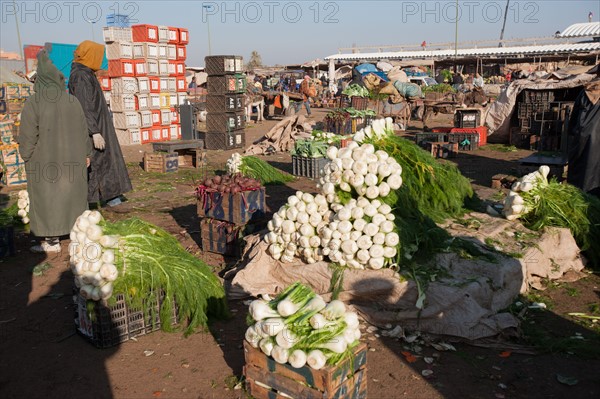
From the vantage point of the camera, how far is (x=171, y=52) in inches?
649

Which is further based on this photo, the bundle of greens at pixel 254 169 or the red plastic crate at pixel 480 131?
the red plastic crate at pixel 480 131

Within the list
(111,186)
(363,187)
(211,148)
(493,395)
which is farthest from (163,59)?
(493,395)

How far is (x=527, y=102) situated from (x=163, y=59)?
1068cm

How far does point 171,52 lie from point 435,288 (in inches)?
548

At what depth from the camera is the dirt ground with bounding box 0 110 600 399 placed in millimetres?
3791

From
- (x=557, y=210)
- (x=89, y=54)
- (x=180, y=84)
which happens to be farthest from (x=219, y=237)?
(x=180, y=84)

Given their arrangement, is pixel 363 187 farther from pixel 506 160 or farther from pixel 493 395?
pixel 506 160

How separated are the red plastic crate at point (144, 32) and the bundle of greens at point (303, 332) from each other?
13872 mm

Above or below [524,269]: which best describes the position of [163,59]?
above

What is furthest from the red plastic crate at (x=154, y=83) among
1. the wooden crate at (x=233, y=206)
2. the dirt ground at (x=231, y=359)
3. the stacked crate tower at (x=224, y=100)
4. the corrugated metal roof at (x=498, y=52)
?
the corrugated metal roof at (x=498, y=52)

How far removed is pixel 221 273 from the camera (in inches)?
238

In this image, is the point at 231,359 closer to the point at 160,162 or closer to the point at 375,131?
the point at 375,131

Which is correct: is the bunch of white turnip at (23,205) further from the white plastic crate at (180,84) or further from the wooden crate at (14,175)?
the white plastic crate at (180,84)

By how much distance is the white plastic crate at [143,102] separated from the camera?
51.9 ft
